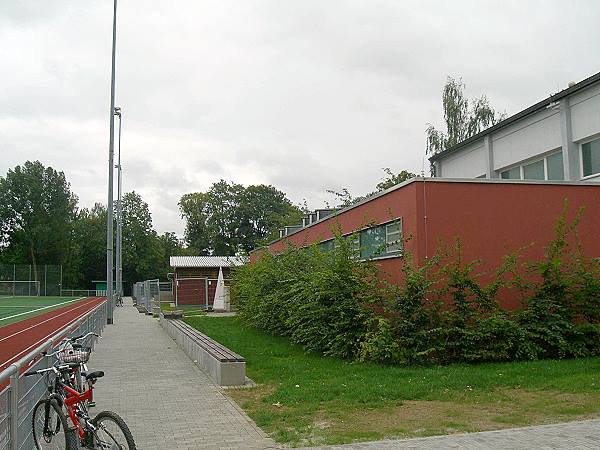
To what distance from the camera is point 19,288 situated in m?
74.7

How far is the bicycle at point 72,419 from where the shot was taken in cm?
605

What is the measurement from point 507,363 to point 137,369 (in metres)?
7.50

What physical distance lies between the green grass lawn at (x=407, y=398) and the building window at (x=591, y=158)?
7.95 m

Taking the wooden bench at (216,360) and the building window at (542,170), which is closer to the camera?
the wooden bench at (216,360)

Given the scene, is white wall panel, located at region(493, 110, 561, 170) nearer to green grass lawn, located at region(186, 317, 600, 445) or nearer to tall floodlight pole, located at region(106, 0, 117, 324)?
green grass lawn, located at region(186, 317, 600, 445)

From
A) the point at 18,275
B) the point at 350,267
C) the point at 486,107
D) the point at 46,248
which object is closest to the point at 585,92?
the point at 350,267

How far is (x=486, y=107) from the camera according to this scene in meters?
41.8

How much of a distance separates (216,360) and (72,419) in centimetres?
→ 598

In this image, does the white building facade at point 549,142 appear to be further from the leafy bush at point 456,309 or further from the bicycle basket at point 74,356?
the bicycle basket at point 74,356

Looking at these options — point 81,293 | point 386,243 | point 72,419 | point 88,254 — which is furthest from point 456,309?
point 88,254

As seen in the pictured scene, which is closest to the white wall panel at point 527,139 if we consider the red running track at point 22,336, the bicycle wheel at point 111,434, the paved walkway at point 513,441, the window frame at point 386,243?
the window frame at point 386,243

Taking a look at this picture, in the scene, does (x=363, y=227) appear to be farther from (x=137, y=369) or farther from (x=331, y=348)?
(x=137, y=369)

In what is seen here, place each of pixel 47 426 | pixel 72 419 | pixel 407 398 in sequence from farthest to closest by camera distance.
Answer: pixel 407 398 → pixel 47 426 → pixel 72 419

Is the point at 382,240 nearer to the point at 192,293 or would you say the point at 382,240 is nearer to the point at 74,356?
the point at 74,356
